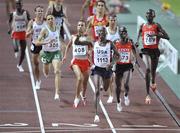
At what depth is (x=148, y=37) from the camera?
68.1 feet

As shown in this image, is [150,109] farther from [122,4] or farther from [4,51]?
[122,4]

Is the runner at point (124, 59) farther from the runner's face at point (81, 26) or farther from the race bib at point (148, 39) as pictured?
the race bib at point (148, 39)

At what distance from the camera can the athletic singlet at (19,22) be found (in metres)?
23.6

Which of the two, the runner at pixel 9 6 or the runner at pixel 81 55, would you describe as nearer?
the runner at pixel 81 55

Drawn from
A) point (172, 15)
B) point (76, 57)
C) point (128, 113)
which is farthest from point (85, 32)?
point (172, 15)

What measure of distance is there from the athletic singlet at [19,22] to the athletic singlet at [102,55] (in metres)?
4.87

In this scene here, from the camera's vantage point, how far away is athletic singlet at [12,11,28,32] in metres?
23.6

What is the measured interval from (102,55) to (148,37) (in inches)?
79.2

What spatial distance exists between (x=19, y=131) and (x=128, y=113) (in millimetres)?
3151

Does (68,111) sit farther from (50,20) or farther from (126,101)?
(50,20)

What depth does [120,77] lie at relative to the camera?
19.8 m

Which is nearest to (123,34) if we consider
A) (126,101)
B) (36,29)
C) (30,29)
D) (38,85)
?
(126,101)

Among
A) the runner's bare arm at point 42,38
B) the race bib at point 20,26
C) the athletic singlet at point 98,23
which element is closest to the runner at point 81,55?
the runner's bare arm at point 42,38

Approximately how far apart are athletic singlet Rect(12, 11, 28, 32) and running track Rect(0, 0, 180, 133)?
135 centimetres
